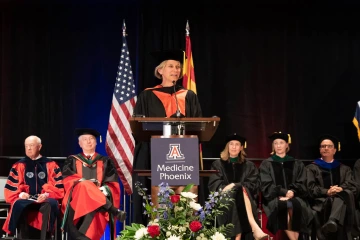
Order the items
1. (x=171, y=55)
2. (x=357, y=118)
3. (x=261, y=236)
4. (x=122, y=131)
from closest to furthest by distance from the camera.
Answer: (x=171, y=55)
(x=261, y=236)
(x=122, y=131)
(x=357, y=118)

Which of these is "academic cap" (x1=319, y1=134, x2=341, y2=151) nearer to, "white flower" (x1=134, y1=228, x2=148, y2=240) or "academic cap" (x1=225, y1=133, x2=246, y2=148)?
"academic cap" (x1=225, y1=133, x2=246, y2=148)

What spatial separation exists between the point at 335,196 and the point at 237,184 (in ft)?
4.23

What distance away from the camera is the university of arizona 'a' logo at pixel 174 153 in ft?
12.3

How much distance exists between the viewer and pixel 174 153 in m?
3.74

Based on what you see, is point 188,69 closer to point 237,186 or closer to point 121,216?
point 237,186

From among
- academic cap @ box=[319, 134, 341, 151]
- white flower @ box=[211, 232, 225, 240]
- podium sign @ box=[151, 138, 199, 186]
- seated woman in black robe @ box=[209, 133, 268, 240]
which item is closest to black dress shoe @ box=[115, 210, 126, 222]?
seated woman in black robe @ box=[209, 133, 268, 240]

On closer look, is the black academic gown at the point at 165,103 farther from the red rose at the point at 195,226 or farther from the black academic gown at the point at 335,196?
the black academic gown at the point at 335,196

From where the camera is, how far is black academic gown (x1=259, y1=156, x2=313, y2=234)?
7.00 meters

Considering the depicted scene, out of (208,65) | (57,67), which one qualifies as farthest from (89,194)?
(208,65)

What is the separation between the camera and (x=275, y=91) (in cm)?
850

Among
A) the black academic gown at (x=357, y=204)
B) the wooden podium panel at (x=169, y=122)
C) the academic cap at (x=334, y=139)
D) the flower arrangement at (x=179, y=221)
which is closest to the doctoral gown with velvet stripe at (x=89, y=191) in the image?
the wooden podium panel at (x=169, y=122)

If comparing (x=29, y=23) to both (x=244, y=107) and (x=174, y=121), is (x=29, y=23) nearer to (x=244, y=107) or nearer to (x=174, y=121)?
(x=244, y=107)

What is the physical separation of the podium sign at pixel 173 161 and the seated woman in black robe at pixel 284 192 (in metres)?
3.53

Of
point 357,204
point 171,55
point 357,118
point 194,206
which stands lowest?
point 357,204
